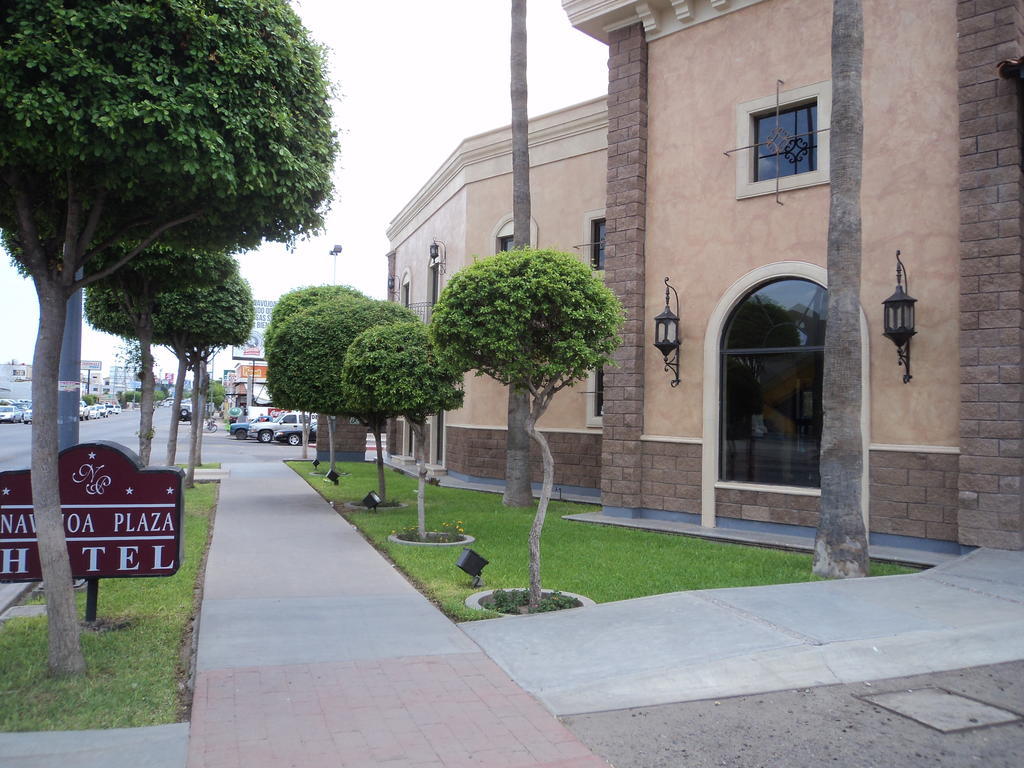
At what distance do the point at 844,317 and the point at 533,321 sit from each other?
361 cm

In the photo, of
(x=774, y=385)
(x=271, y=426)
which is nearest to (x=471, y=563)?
(x=774, y=385)

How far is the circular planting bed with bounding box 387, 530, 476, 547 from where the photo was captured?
10695 mm

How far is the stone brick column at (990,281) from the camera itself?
30.0 ft

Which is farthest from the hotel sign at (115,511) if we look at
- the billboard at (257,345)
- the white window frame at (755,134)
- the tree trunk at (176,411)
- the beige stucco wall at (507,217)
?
the billboard at (257,345)

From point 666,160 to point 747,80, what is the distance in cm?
167

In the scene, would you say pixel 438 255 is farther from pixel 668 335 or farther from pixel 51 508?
pixel 51 508

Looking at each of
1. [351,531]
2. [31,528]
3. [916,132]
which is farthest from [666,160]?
[31,528]

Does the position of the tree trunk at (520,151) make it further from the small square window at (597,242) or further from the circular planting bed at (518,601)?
the circular planting bed at (518,601)

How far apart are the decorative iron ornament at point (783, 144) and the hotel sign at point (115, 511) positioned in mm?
8950

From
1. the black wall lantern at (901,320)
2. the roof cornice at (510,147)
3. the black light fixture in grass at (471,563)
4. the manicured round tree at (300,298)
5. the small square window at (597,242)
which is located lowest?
the black light fixture in grass at (471,563)

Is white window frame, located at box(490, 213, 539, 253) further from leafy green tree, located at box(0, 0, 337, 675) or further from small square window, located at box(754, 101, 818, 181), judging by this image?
leafy green tree, located at box(0, 0, 337, 675)

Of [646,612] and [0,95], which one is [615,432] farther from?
[0,95]

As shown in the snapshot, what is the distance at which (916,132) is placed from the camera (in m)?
10.2

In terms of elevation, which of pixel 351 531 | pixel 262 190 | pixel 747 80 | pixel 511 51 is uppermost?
pixel 511 51
